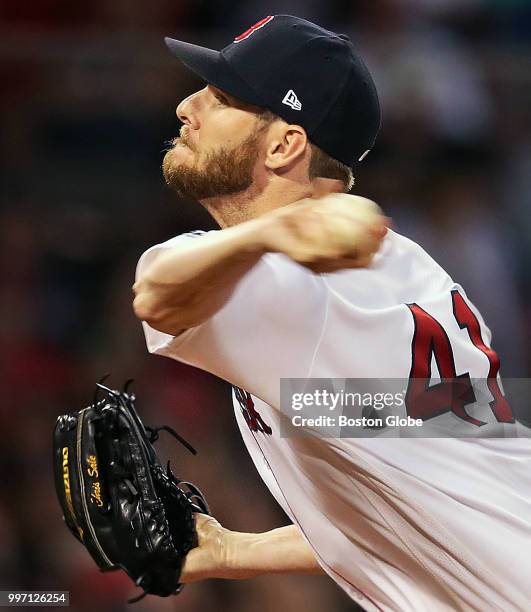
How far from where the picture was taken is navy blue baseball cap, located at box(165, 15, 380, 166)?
6.50 ft

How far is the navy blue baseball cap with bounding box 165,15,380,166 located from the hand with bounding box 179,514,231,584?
0.87 m

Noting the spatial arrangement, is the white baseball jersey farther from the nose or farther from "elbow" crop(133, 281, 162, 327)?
the nose

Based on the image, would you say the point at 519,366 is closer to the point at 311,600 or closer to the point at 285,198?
the point at 311,600

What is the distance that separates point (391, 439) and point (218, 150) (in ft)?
2.15

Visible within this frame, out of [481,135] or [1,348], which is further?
[481,135]

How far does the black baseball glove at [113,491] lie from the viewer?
202cm

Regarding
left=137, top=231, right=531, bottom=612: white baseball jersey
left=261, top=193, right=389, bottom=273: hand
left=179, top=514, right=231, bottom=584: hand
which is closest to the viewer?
left=261, top=193, right=389, bottom=273: hand

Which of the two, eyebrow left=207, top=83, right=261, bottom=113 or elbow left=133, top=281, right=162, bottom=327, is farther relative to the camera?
eyebrow left=207, top=83, right=261, bottom=113

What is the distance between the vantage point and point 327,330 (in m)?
1.71

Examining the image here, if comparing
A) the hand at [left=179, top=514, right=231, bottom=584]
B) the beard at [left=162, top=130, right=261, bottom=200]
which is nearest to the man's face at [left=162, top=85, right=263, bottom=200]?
the beard at [left=162, top=130, right=261, bottom=200]

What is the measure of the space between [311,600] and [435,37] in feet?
8.41

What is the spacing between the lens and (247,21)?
4684 mm

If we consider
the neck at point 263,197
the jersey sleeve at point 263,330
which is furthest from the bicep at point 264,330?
the neck at point 263,197

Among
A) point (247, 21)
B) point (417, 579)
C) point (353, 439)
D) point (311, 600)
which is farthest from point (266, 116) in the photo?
point (247, 21)
